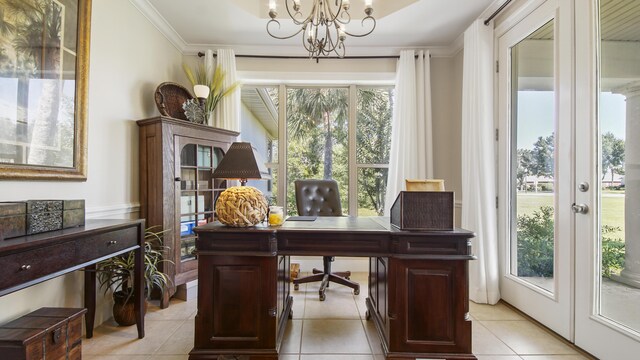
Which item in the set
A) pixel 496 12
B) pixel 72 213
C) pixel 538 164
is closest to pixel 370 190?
pixel 538 164

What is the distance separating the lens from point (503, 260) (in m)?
2.65

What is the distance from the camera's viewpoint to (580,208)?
186 cm

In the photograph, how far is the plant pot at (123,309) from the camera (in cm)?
217

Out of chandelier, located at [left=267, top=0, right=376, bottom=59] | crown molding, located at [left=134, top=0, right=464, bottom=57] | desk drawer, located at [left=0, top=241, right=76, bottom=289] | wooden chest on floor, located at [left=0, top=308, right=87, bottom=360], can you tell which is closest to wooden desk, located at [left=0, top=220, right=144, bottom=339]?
desk drawer, located at [left=0, top=241, right=76, bottom=289]

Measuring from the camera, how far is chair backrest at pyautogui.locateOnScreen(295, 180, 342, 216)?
9.80 ft

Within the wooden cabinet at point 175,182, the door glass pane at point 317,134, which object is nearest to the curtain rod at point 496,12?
the door glass pane at point 317,134

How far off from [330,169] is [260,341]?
2395 mm

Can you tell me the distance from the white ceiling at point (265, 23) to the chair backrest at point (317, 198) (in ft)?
5.40

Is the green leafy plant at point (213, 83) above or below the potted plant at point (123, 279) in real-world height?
above

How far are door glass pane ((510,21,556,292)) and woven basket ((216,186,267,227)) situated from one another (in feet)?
7.23

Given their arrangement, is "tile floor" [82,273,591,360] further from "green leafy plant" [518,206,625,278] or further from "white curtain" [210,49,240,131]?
"white curtain" [210,49,240,131]

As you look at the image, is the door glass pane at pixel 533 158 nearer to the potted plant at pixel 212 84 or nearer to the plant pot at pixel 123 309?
the potted plant at pixel 212 84

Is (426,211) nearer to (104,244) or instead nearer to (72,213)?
(104,244)

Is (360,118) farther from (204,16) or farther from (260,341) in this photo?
(260,341)
